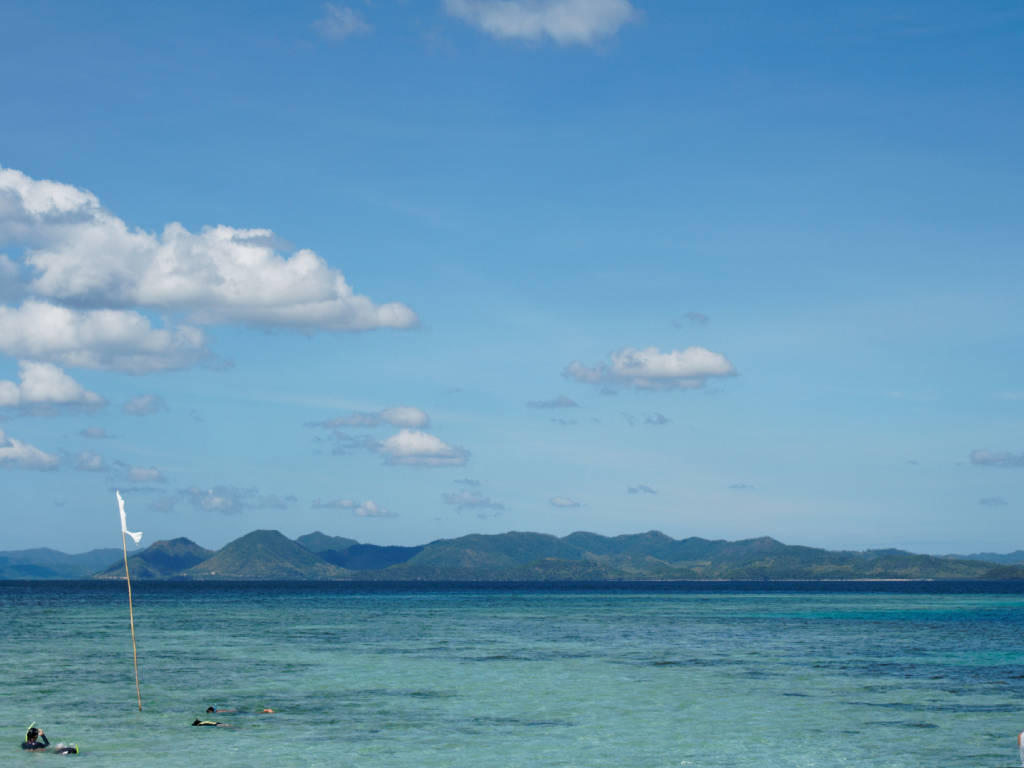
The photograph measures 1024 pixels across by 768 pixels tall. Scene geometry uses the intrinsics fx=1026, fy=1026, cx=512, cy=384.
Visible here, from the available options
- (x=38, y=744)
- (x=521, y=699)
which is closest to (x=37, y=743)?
(x=38, y=744)

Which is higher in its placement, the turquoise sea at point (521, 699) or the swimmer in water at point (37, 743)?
the swimmer in water at point (37, 743)

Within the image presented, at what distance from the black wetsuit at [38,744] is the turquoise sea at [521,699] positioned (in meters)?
0.53

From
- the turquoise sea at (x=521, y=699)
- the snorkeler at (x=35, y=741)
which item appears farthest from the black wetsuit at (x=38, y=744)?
the turquoise sea at (x=521, y=699)

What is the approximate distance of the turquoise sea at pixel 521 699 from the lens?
37.8 meters

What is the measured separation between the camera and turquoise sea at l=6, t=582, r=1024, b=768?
37.8 meters

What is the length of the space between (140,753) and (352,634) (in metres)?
63.9

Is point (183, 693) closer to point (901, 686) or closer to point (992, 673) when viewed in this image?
point (901, 686)

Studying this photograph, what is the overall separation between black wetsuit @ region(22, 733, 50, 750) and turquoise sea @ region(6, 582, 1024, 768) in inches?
20.9

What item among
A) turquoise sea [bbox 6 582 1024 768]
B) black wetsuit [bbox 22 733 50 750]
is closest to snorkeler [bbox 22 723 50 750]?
black wetsuit [bbox 22 733 50 750]

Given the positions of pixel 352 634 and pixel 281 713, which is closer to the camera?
pixel 281 713

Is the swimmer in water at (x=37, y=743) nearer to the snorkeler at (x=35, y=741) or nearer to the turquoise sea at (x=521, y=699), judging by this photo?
the snorkeler at (x=35, y=741)

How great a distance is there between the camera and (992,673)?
Answer: 209 ft

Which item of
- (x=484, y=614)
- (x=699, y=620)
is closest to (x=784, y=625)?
(x=699, y=620)

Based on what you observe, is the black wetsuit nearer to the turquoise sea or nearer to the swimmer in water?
the swimmer in water
